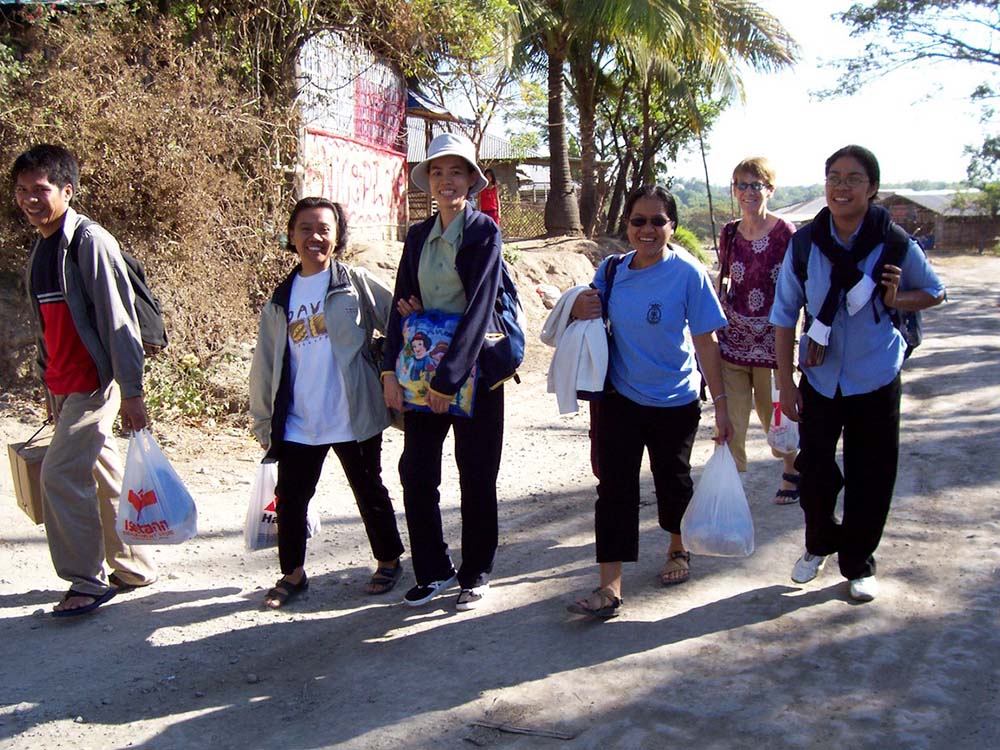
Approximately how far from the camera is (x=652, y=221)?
395 centimetres

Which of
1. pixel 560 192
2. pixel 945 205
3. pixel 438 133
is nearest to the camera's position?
pixel 438 133

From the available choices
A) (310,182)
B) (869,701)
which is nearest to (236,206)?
(310,182)

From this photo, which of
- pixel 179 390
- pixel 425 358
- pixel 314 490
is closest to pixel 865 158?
pixel 425 358

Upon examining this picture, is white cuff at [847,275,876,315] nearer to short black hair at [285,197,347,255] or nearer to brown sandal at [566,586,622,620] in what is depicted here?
brown sandal at [566,586,622,620]

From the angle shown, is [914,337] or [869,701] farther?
[914,337]

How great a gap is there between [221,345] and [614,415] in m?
4.99

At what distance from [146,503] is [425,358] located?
138 cm

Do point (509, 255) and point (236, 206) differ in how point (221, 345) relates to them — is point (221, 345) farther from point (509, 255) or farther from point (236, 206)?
point (509, 255)

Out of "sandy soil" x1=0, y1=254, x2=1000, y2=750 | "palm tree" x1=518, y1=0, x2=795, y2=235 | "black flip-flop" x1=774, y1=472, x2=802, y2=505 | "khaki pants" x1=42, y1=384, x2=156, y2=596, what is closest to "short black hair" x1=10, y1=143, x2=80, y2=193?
"khaki pants" x1=42, y1=384, x2=156, y2=596

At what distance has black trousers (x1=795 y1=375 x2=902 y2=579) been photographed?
3889 mm

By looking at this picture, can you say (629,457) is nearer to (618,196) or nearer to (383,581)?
(383,581)

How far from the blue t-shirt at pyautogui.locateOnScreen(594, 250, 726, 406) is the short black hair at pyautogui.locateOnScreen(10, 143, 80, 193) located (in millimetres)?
2492

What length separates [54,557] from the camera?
4191 mm

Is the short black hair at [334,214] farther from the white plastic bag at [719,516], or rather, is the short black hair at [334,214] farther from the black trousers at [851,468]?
the black trousers at [851,468]
